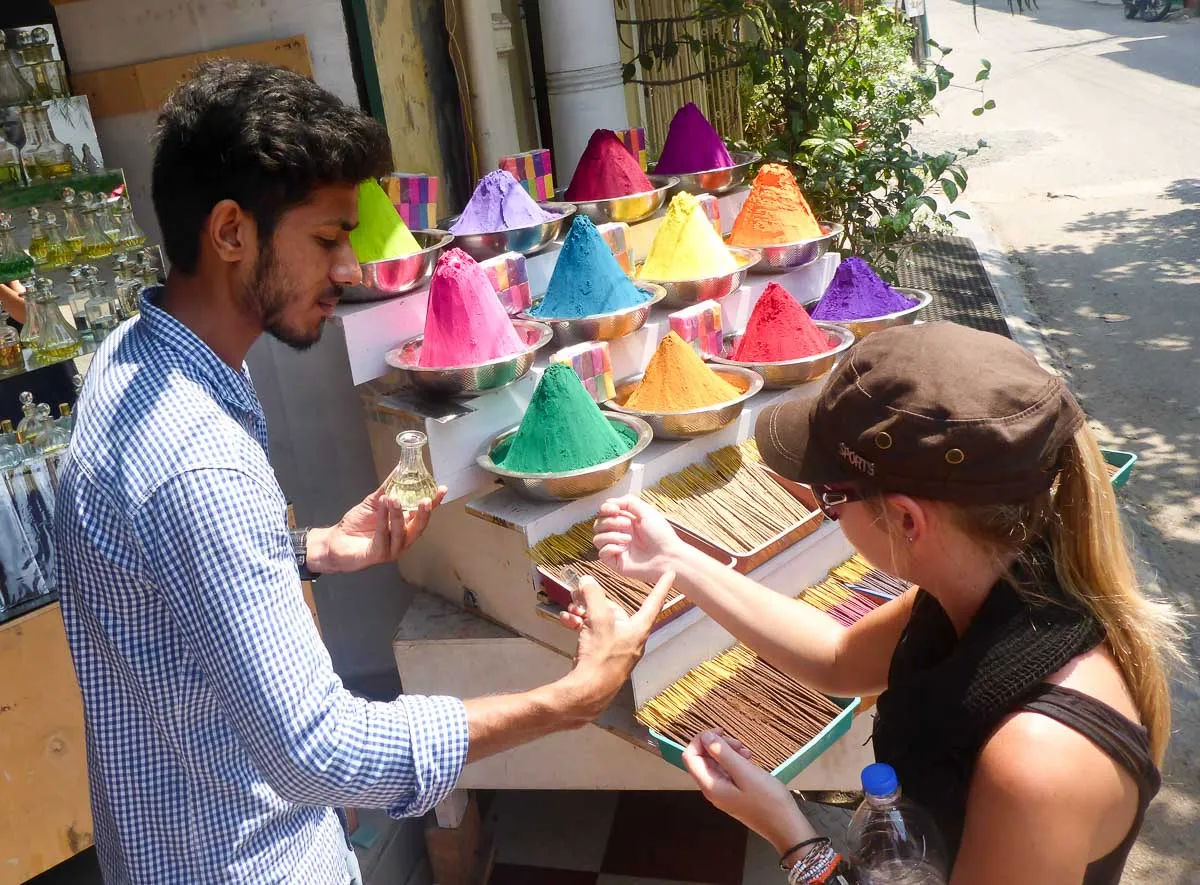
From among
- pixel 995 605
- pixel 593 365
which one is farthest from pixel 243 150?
pixel 593 365

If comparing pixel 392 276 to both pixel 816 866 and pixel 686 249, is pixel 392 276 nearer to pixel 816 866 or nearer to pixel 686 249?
pixel 686 249

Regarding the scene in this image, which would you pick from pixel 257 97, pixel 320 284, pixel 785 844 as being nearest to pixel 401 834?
pixel 785 844

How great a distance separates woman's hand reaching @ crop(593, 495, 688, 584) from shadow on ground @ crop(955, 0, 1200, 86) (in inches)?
510

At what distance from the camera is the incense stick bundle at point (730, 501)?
2.20 meters

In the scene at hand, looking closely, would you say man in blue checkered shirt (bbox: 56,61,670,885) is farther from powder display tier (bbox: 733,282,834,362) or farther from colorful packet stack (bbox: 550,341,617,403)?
powder display tier (bbox: 733,282,834,362)

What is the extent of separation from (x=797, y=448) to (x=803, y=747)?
88 cm

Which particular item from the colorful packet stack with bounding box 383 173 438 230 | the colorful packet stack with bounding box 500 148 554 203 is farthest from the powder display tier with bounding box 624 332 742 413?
the colorful packet stack with bounding box 500 148 554 203

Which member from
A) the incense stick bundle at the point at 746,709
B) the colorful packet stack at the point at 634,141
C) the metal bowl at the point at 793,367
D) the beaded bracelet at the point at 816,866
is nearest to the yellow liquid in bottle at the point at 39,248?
the metal bowl at the point at 793,367

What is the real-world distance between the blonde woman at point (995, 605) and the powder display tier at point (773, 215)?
1.86m

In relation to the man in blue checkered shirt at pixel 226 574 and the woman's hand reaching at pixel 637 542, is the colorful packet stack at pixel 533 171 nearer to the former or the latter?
the woman's hand reaching at pixel 637 542

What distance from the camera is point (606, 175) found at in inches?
123

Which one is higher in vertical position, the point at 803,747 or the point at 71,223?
the point at 71,223

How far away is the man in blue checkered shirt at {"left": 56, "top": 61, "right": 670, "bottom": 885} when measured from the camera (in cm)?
103

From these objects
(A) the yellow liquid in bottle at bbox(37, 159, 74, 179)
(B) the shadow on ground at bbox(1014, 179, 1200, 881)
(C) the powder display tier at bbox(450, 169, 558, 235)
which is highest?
(A) the yellow liquid in bottle at bbox(37, 159, 74, 179)
